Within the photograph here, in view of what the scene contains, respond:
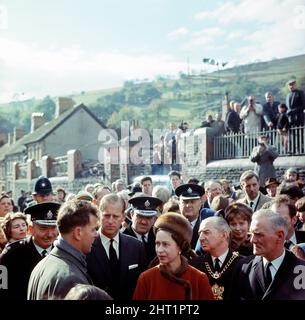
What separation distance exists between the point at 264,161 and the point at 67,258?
146 inches

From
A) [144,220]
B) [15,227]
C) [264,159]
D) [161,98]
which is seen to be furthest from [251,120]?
[15,227]

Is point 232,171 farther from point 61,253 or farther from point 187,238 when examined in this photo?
point 61,253

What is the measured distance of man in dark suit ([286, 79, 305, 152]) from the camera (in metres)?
5.46

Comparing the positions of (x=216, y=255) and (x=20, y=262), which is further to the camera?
(x=20, y=262)

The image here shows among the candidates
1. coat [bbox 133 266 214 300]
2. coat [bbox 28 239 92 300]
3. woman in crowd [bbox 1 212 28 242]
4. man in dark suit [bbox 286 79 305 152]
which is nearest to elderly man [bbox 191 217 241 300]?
coat [bbox 133 266 214 300]

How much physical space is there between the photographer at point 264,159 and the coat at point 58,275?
3475mm

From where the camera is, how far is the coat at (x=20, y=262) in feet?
7.65

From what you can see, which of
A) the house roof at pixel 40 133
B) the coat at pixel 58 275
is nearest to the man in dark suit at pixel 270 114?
the house roof at pixel 40 133

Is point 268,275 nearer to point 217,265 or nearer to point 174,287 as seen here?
point 217,265

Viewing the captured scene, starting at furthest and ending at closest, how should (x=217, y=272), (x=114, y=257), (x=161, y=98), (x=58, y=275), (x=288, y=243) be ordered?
(x=161, y=98) → (x=288, y=243) → (x=114, y=257) → (x=217, y=272) → (x=58, y=275)

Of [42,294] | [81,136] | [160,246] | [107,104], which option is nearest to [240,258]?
[160,246]

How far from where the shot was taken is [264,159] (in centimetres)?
526

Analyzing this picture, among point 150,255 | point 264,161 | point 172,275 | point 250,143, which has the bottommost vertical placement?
point 150,255

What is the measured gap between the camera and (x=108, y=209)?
2570mm
